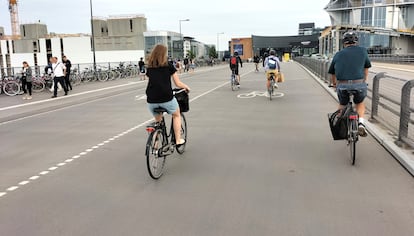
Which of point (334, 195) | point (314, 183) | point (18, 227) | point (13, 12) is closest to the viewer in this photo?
point (18, 227)

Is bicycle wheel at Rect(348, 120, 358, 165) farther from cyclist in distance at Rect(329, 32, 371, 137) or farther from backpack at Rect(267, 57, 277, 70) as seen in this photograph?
backpack at Rect(267, 57, 277, 70)

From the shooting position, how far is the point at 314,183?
5.18m

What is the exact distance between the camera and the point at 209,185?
5.20 meters

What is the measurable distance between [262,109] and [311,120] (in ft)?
8.03

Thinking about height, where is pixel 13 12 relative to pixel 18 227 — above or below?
above

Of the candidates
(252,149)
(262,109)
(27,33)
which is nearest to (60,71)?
(262,109)

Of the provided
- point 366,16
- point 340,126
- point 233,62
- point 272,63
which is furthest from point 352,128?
point 366,16

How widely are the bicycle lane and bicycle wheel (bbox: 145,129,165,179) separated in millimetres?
992

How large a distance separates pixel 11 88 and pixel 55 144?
1287 centimetres

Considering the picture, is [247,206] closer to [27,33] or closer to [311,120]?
[311,120]

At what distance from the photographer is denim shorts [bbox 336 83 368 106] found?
6262 mm

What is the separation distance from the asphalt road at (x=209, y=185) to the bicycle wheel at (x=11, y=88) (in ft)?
35.9

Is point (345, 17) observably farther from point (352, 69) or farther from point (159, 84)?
point (159, 84)

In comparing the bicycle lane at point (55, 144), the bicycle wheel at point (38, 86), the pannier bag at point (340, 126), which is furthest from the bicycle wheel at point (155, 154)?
the bicycle wheel at point (38, 86)
